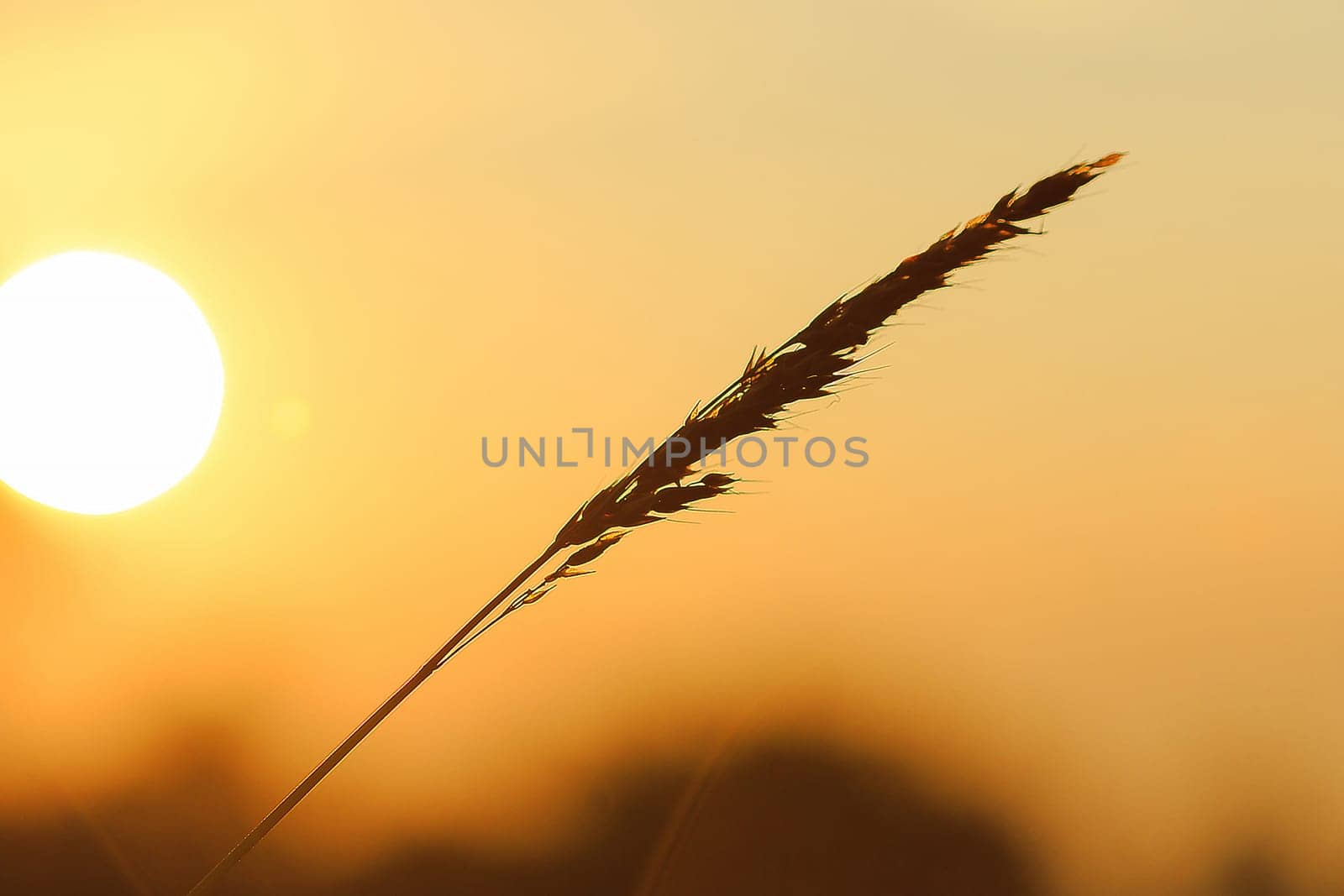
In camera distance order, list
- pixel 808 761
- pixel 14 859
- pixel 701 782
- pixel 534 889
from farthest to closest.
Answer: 1. pixel 808 761
2. pixel 534 889
3. pixel 14 859
4. pixel 701 782

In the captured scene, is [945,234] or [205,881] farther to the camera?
[945,234]

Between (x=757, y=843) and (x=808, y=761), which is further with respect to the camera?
(x=808, y=761)

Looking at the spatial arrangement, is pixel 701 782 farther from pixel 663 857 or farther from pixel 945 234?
pixel 945 234

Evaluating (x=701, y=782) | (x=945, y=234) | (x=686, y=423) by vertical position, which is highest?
(x=945, y=234)

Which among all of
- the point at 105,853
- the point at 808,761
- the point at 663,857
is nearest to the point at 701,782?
the point at 663,857

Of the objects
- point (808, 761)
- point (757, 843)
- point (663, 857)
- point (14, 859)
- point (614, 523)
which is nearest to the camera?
point (614, 523)

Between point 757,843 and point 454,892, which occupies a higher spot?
point 757,843

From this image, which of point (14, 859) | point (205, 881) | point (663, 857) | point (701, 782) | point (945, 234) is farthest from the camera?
point (14, 859)

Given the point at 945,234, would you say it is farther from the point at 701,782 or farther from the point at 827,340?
the point at 701,782

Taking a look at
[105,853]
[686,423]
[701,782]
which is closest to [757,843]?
[701,782]
